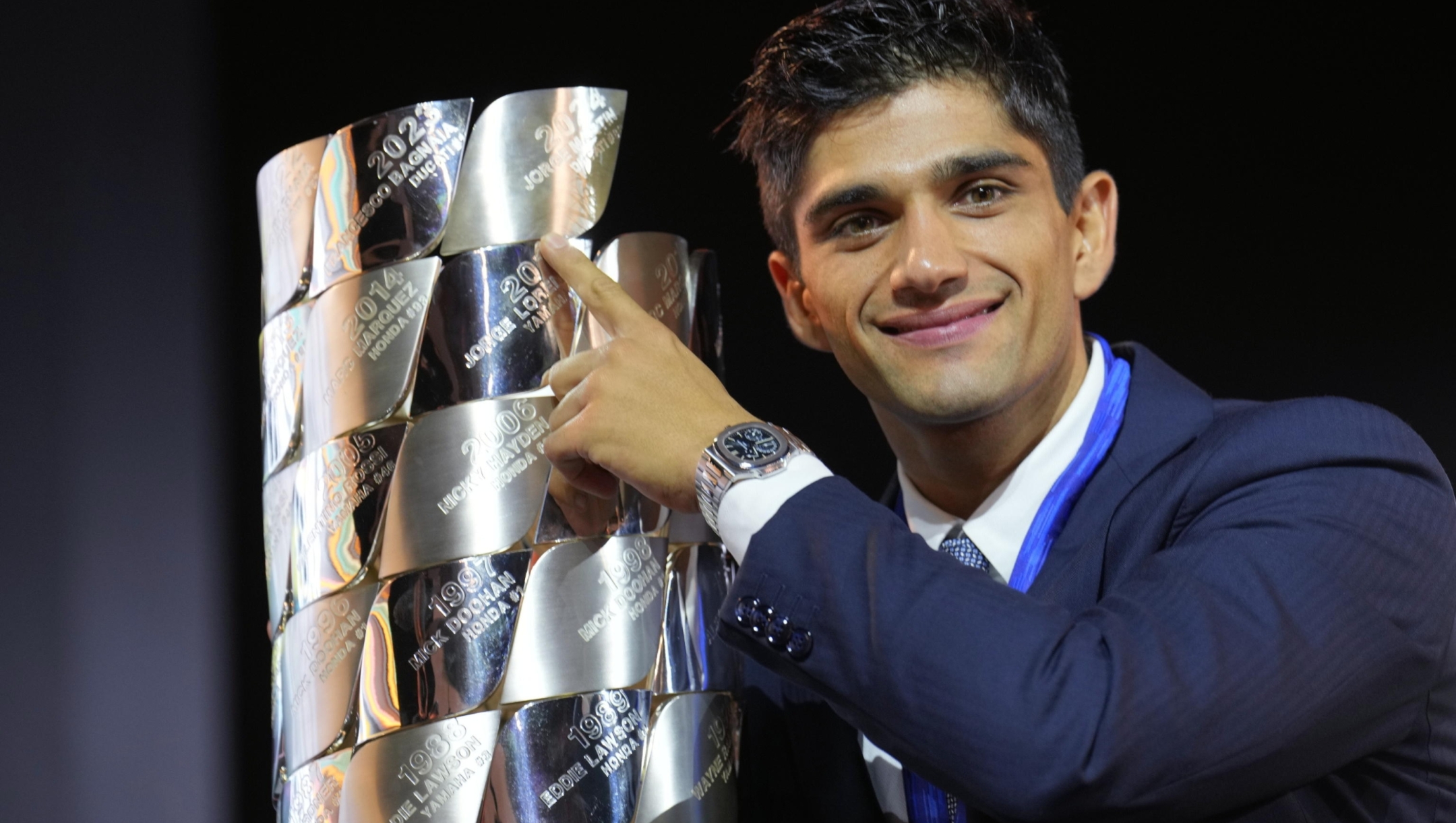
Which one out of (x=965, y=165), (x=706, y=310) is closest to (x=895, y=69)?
(x=965, y=165)

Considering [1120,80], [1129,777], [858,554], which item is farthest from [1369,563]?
[1120,80]

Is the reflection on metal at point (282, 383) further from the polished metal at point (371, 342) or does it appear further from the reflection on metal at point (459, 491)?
the reflection on metal at point (459, 491)

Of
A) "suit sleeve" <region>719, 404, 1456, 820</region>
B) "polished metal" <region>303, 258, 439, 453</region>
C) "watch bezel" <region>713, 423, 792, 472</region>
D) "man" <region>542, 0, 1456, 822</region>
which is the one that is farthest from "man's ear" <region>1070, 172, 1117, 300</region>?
"polished metal" <region>303, 258, 439, 453</region>

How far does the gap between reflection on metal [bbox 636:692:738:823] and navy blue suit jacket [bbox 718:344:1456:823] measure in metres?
0.14

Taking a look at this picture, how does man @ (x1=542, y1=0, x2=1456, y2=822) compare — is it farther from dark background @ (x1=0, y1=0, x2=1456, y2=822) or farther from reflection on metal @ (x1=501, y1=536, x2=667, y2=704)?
dark background @ (x1=0, y1=0, x2=1456, y2=822)

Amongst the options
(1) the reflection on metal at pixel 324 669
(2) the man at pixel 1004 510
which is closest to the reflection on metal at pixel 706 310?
(2) the man at pixel 1004 510

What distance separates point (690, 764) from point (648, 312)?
448 mm

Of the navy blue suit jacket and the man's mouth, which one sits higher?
the man's mouth

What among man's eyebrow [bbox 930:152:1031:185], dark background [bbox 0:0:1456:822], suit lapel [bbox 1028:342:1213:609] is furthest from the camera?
dark background [bbox 0:0:1456:822]

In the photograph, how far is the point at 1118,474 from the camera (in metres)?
1.51

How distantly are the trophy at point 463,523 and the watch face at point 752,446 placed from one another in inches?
5.3

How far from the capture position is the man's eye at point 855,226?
1612 millimetres

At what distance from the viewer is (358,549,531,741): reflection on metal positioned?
1.21 meters

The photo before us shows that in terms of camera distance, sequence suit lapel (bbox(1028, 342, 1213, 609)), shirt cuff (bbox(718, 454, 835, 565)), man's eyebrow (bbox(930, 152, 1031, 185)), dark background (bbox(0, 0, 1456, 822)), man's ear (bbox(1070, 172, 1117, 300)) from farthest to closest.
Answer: dark background (bbox(0, 0, 1456, 822)) < man's ear (bbox(1070, 172, 1117, 300)) < man's eyebrow (bbox(930, 152, 1031, 185)) < suit lapel (bbox(1028, 342, 1213, 609)) < shirt cuff (bbox(718, 454, 835, 565))
